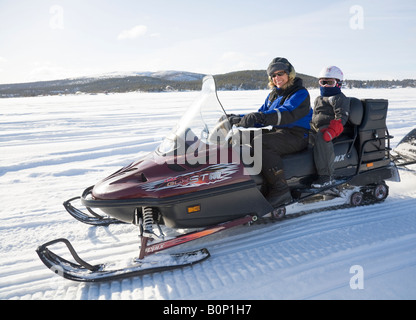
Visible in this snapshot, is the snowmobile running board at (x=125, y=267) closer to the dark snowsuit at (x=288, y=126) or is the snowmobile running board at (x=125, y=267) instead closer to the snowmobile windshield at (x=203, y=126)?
the snowmobile windshield at (x=203, y=126)

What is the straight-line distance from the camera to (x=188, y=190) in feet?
9.78

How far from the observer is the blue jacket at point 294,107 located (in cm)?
334

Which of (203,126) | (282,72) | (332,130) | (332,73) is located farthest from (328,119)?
(203,126)

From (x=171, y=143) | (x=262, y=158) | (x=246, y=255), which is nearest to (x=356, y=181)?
(x=262, y=158)

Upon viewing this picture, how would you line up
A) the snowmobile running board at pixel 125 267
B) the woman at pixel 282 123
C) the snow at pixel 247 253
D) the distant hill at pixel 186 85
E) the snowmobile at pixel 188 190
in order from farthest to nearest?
the distant hill at pixel 186 85 → the woman at pixel 282 123 → the snowmobile at pixel 188 190 → the snowmobile running board at pixel 125 267 → the snow at pixel 247 253

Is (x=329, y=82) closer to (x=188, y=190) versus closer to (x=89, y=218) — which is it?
(x=188, y=190)

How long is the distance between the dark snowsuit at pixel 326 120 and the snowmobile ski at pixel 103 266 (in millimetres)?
1627

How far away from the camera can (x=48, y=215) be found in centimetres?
388

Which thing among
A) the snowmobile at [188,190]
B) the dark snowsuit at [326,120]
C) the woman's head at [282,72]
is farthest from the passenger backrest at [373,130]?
the woman's head at [282,72]

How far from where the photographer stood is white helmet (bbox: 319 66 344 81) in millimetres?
3975

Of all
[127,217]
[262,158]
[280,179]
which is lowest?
[127,217]

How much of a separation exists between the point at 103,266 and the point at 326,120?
9.53 feet
